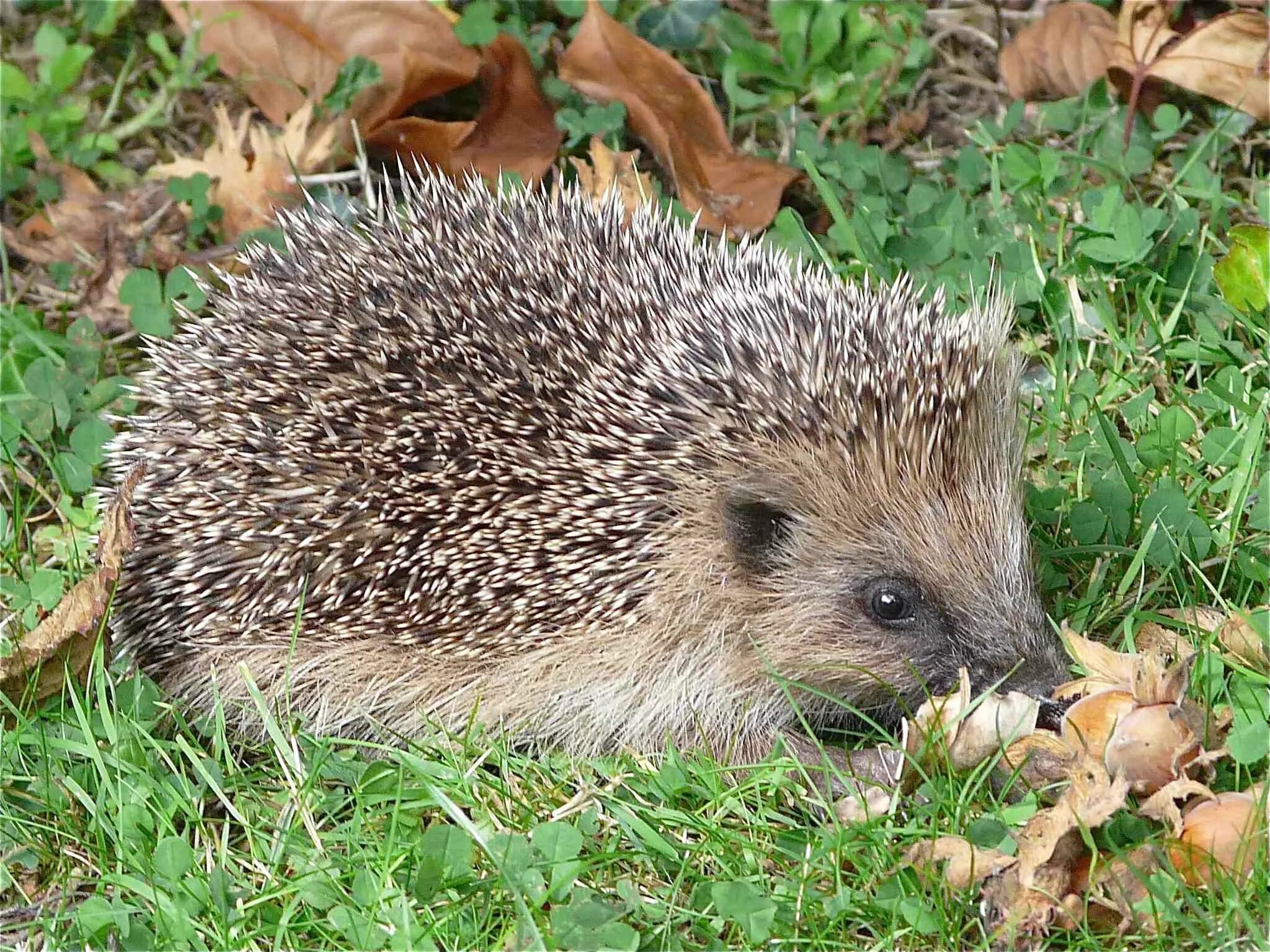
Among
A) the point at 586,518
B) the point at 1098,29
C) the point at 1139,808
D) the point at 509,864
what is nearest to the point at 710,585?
the point at 586,518

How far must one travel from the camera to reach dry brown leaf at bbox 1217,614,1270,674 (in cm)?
294

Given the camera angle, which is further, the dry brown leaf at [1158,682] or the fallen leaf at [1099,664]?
the fallen leaf at [1099,664]

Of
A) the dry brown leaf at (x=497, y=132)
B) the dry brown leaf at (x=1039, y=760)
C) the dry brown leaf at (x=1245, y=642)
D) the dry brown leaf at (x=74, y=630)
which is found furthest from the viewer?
the dry brown leaf at (x=497, y=132)

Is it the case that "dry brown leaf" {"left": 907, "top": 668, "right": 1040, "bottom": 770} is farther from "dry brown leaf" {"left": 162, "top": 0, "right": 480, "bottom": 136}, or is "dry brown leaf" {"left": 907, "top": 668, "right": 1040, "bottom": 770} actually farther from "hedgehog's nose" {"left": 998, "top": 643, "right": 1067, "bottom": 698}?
"dry brown leaf" {"left": 162, "top": 0, "right": 480, "bottom": 136}

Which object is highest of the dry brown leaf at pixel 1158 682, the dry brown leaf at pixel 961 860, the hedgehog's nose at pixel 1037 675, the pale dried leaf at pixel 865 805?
the dry brown leaf at pixel 1158 682

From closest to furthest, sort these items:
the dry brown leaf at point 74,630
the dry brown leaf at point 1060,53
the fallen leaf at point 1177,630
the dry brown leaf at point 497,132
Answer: the fallen leaf at point 1177,630, the dry brown leaf at point 74,630, the dry brown leaf at point 497,132, the dry brown leaf at point 1060,53

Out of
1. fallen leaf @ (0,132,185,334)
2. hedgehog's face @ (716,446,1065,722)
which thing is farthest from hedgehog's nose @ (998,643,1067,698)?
fallen leaf @ (0,132,185,334)

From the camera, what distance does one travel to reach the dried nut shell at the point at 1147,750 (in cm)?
268

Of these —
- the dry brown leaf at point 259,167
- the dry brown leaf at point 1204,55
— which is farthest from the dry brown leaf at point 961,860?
the dry brown leaf at point 259,167

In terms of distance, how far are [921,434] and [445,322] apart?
1.00 m

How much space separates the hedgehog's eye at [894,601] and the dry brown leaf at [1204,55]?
2.08m

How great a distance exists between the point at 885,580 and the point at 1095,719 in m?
0.53

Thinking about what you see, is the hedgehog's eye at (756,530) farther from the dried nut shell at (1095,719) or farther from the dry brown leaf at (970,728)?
the dried nut shell at (1095,719)

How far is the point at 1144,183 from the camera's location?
14.4 feet
